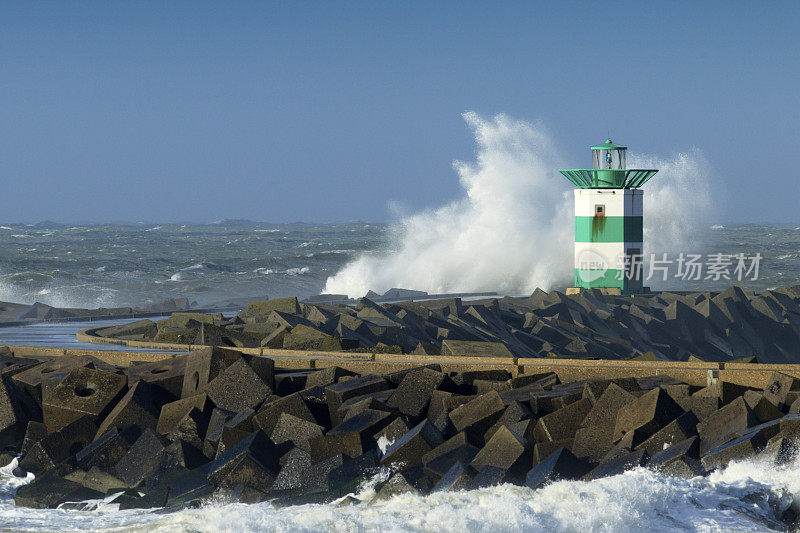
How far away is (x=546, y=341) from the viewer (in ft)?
35.2

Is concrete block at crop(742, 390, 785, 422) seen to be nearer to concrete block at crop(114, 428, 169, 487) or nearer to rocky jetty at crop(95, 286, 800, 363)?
rocky jetty at crop(95, 286, 800, 363)

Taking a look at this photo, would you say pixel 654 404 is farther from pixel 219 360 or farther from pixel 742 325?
pixel 742 325

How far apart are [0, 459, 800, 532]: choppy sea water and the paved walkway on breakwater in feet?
6.35

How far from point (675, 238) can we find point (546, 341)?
1260 centimetres

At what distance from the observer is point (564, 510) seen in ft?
14.8

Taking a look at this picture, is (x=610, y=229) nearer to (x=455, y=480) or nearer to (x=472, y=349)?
(x=472, y=349)

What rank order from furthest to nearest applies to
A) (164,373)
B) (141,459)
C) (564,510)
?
1. (164,373)
2. (141,459)
3. (564,510)

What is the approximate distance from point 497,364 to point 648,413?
2.01 metres

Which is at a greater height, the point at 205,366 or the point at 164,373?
the point at 205,366

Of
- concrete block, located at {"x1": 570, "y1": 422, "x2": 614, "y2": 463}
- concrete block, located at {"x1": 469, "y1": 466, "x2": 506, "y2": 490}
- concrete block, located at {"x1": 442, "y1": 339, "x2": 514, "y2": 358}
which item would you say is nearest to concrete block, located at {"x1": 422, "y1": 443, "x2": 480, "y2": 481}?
concrete block, located at {"x1": 469, "y1": 466, "x2": 506, "y2": 490}

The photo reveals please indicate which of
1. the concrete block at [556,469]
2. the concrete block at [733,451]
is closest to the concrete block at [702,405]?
the concrete block at [733,451]

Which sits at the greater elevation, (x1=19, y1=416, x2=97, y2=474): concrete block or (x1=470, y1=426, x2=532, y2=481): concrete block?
(x1=470, y1=426, x2=532, y2=481): concrete block

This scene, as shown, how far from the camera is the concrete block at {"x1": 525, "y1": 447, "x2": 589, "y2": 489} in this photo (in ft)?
16.7

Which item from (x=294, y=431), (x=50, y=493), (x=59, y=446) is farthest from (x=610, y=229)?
(x=50, y=493)
